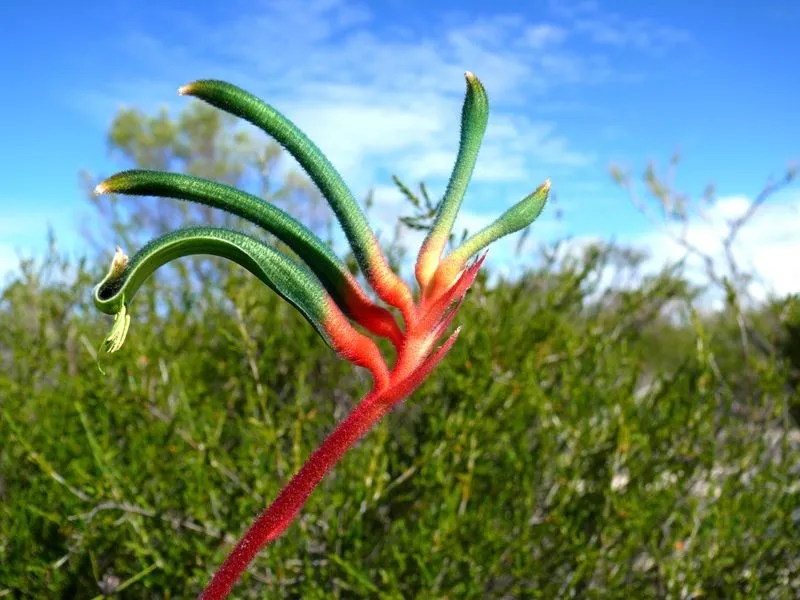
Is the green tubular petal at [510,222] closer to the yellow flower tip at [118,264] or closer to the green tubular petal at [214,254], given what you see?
the green tubular petal at [214,254]

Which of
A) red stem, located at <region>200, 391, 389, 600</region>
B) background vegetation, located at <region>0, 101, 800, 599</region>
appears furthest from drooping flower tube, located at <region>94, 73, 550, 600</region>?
background vegetation, located at <region>0, 101, 800, 599</region>

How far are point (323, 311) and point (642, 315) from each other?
132 inches

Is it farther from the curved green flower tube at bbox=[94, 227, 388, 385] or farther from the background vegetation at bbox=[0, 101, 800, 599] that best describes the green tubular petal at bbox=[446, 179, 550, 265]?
the background vegetation at bbox=[0, 101, 800, 599]

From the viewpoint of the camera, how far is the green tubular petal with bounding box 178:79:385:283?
76cm

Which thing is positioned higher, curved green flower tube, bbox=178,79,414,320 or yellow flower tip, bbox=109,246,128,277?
curved green flower tube, bbox=178,79,414,320

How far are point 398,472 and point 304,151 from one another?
68.2 inches

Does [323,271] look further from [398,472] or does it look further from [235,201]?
[398,472]

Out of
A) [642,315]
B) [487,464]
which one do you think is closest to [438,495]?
[487,464]

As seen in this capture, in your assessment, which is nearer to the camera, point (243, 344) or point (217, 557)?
point (217, 557)

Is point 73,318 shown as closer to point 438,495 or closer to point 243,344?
point 243,344

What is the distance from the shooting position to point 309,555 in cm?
215

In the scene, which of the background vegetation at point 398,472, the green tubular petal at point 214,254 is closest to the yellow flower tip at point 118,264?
the green tubular petal at point 214,254

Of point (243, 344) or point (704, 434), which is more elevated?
point (704, 434)

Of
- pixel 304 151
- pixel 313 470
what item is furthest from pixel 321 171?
pixel 313 470
